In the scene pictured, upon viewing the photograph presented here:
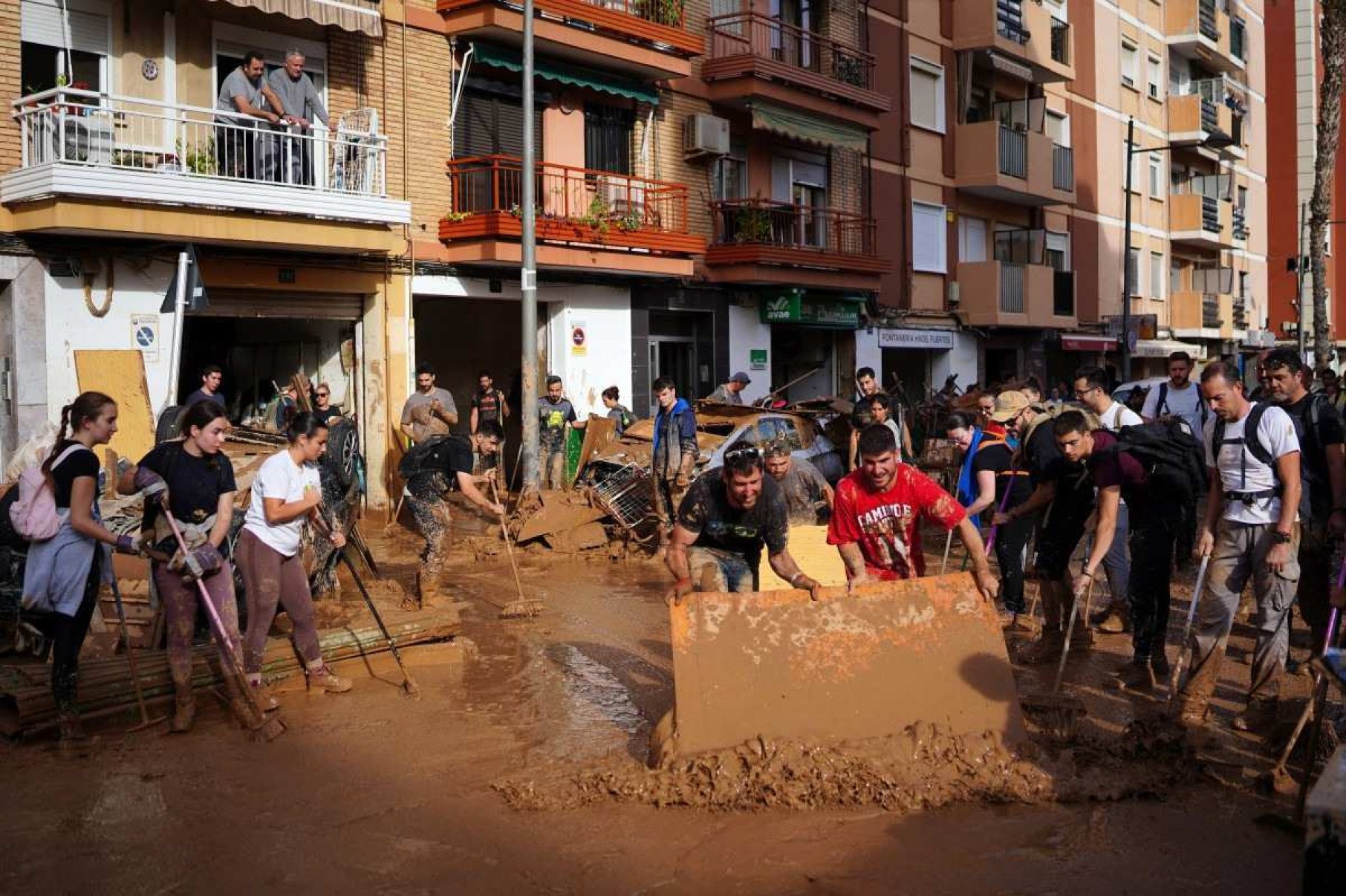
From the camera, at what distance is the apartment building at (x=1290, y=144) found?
45.6 m

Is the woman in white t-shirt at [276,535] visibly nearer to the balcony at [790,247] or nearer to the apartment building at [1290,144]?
the balcony at [790,247]

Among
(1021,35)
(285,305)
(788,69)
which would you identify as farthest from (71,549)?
(1021,35)

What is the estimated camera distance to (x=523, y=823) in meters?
5.44

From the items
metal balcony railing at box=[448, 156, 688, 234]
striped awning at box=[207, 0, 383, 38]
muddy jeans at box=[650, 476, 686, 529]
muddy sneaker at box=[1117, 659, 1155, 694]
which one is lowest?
muddy sneaker at box=[1117, 659, 1155, 694]

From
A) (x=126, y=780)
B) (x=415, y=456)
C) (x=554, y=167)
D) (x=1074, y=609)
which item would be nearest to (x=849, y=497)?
(x=1074, y=609)

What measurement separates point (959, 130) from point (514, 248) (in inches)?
555

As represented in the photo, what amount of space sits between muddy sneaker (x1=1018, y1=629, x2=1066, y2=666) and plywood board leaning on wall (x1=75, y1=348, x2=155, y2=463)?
9325 millimetres

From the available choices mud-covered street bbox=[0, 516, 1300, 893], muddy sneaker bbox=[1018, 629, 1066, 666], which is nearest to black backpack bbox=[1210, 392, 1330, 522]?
mud-covered street bbox=[0, 516, 1300, 893]

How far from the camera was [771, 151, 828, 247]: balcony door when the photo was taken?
22422mm

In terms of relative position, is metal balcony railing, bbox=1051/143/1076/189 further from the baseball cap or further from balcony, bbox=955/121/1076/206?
the baseball cap

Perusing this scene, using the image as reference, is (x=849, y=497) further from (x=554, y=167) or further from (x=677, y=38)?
(x=677, y=38)

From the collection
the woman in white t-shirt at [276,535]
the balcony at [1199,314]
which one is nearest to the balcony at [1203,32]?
the balcony at [1199,314]

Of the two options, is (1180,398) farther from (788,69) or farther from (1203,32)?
(1203,32)

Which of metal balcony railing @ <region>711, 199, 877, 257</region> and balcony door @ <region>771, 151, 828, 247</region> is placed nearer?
metal balcony railing @ <region>711, 199, 877, 257</region>
